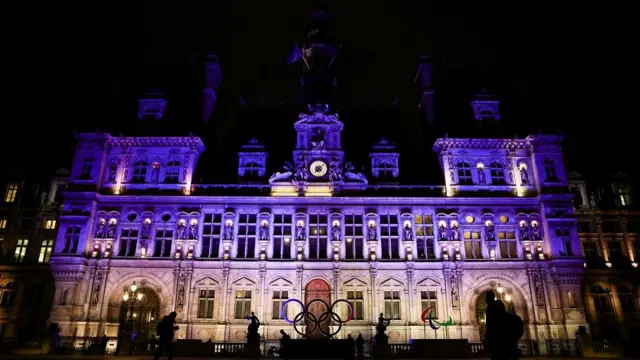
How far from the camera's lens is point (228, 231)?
116ft

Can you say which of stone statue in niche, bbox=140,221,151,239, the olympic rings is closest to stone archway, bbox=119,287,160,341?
stone statue in niche, bbox=140,221,151,239

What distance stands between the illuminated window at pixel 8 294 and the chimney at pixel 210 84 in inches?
851

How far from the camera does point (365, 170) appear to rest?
39.1m

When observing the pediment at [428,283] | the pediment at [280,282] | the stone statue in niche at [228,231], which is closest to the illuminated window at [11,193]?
the stone statue in niche at [228,231]

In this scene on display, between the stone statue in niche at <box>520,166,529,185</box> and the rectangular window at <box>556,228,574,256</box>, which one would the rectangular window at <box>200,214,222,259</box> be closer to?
the stone statue in niche at <box>520,166,529,185</box>

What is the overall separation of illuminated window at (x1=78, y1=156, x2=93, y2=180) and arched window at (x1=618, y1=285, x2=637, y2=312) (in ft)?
144

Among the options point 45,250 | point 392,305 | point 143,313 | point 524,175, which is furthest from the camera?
point 45,250

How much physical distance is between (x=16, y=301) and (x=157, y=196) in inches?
638

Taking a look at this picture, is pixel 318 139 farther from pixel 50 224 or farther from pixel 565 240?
pixel 50 224

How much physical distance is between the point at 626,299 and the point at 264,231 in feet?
99.2

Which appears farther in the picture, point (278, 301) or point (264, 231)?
point (264, 231)

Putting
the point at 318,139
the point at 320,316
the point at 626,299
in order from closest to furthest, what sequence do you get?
the point at 320,316 → the point at 318,139 → the point at 626,299

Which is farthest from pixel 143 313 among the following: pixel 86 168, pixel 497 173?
pixel 497 173

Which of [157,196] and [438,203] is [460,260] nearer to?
[438,203]
